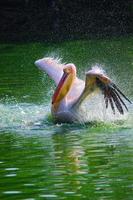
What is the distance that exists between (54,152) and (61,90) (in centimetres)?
320

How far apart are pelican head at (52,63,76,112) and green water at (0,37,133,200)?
1.01 ft

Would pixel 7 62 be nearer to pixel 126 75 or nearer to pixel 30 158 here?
pixel 126 75

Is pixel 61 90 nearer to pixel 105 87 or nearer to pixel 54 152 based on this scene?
pixel 105 87

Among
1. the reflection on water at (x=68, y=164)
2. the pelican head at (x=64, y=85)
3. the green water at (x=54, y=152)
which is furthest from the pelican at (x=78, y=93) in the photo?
the reflection on water at (x=68, y=164)

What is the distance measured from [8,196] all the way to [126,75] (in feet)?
36.8

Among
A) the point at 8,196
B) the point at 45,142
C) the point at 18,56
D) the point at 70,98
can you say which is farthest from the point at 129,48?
the point at 8,196

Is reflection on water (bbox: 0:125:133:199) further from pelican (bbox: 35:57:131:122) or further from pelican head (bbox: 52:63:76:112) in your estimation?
pelican head (bbox: 52:63:76:112)

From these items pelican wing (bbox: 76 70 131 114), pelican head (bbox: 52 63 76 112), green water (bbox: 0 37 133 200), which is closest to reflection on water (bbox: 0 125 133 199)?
green water (bbox: 0 37 133 200)

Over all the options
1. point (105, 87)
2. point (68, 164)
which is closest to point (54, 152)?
point (68, 164)

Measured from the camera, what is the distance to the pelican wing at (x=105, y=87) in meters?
13.1

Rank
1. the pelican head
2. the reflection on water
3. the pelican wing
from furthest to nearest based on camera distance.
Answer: the pelican head < the pelican wing < the reflection on water

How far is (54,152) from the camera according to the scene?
11.0m

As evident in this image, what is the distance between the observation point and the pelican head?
45.8 feet

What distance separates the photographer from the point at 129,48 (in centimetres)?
2809
